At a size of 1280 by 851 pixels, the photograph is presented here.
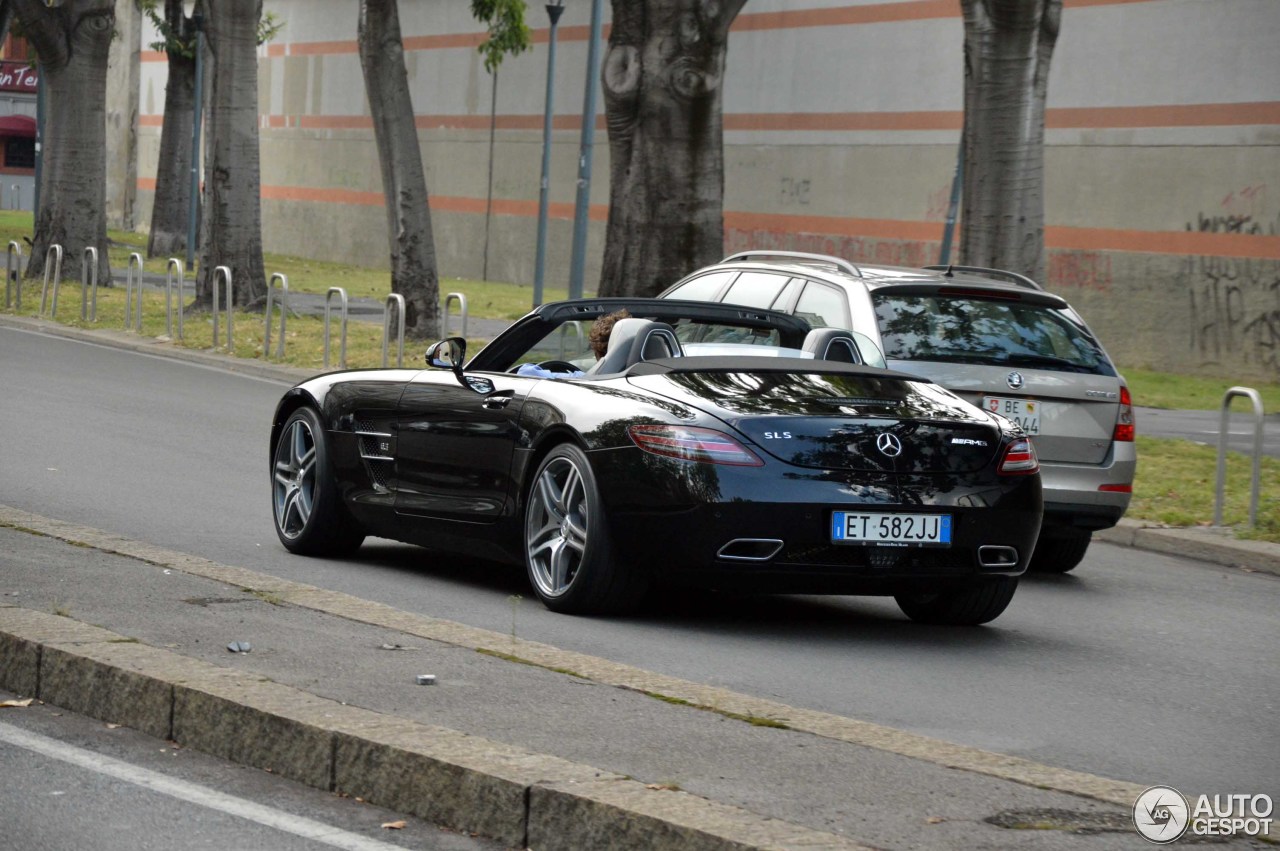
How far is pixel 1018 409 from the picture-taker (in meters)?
10.3

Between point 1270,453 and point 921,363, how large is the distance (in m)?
8.82

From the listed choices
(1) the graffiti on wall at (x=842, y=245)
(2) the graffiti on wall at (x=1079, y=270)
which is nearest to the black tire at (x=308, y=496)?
(2) the graffiti on wall at (x=1079, y=270)

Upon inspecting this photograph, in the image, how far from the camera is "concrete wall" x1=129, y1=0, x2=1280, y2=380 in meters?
28.9

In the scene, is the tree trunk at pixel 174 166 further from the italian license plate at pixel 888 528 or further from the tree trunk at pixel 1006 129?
the italian license plate at pixel 888 528

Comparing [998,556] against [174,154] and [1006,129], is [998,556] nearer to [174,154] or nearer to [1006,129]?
[1006,129]

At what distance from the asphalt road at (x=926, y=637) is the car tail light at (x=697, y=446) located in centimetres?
72

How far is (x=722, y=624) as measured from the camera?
8305 millimetres

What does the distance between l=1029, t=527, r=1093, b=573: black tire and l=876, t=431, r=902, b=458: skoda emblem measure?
131 inches

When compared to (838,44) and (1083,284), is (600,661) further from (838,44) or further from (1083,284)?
(838,44)

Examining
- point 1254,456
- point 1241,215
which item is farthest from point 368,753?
point 1241,215

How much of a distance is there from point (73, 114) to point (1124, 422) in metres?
24.4

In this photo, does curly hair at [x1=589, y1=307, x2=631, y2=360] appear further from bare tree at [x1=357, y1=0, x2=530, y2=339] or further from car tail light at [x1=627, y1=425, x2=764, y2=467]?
bare tree at [x1=357, y1=0, x2=530, y2=339]

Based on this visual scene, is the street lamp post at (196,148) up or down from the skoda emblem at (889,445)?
up

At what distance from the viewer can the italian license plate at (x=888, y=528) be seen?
766 centimetres
